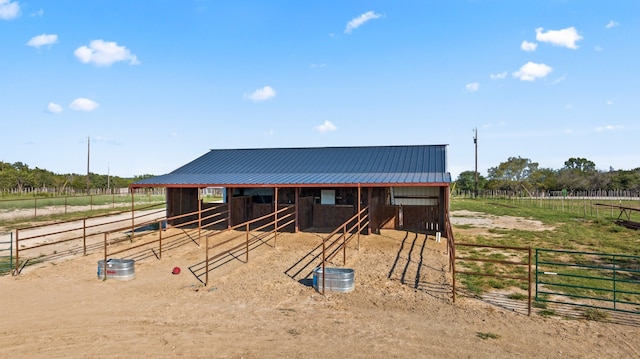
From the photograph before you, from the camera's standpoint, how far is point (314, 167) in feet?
66.9

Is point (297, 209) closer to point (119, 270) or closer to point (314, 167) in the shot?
point (314, 167)

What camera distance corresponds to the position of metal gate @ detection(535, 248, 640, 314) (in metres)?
8.05

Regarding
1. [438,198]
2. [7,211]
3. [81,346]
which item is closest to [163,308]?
[81,346]

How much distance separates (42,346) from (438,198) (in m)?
14.8

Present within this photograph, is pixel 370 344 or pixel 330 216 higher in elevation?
pixel 330 216

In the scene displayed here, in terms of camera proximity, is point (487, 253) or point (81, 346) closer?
point (81, 346)

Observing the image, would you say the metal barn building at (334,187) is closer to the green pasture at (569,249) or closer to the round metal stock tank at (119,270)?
the green pasture at (569,249)

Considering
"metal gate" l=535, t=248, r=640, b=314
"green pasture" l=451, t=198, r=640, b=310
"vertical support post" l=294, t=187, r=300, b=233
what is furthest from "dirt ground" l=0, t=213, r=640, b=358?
"vertical support post" l=294, t=187, r=300, b=233

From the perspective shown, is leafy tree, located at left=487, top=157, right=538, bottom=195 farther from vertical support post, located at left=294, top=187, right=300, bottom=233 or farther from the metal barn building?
vertical support post, located at left=294, top=187, right=300, bottom=233

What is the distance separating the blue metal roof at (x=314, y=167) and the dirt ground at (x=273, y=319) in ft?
17.2

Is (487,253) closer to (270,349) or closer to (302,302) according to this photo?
(302,302)

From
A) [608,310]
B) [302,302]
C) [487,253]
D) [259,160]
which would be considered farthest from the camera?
[259,160]

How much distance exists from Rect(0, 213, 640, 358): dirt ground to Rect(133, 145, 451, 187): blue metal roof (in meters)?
5.25

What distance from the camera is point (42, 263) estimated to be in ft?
43.6
